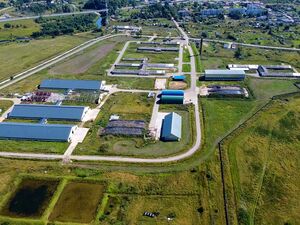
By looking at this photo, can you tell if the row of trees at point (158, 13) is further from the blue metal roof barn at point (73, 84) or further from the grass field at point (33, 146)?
the grass field at point (33, 146)

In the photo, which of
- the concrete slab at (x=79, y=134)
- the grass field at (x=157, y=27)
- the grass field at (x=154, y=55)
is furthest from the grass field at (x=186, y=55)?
the concrete slab at (x=79, y=134)

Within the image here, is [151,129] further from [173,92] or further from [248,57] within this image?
[248,57]

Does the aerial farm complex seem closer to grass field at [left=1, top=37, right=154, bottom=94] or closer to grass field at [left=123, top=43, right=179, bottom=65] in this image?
grass field at [left=123, top=43, right=179, bottom=65]

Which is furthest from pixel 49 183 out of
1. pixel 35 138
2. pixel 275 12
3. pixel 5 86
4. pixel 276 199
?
pixel 275 12

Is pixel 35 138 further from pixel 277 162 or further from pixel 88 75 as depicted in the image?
pixel 277 162

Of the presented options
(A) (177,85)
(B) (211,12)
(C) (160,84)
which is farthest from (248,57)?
(B) (211,12)

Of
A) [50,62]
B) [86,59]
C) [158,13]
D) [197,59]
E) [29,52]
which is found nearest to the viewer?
[197,59]

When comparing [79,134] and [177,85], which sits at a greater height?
[177,85]
